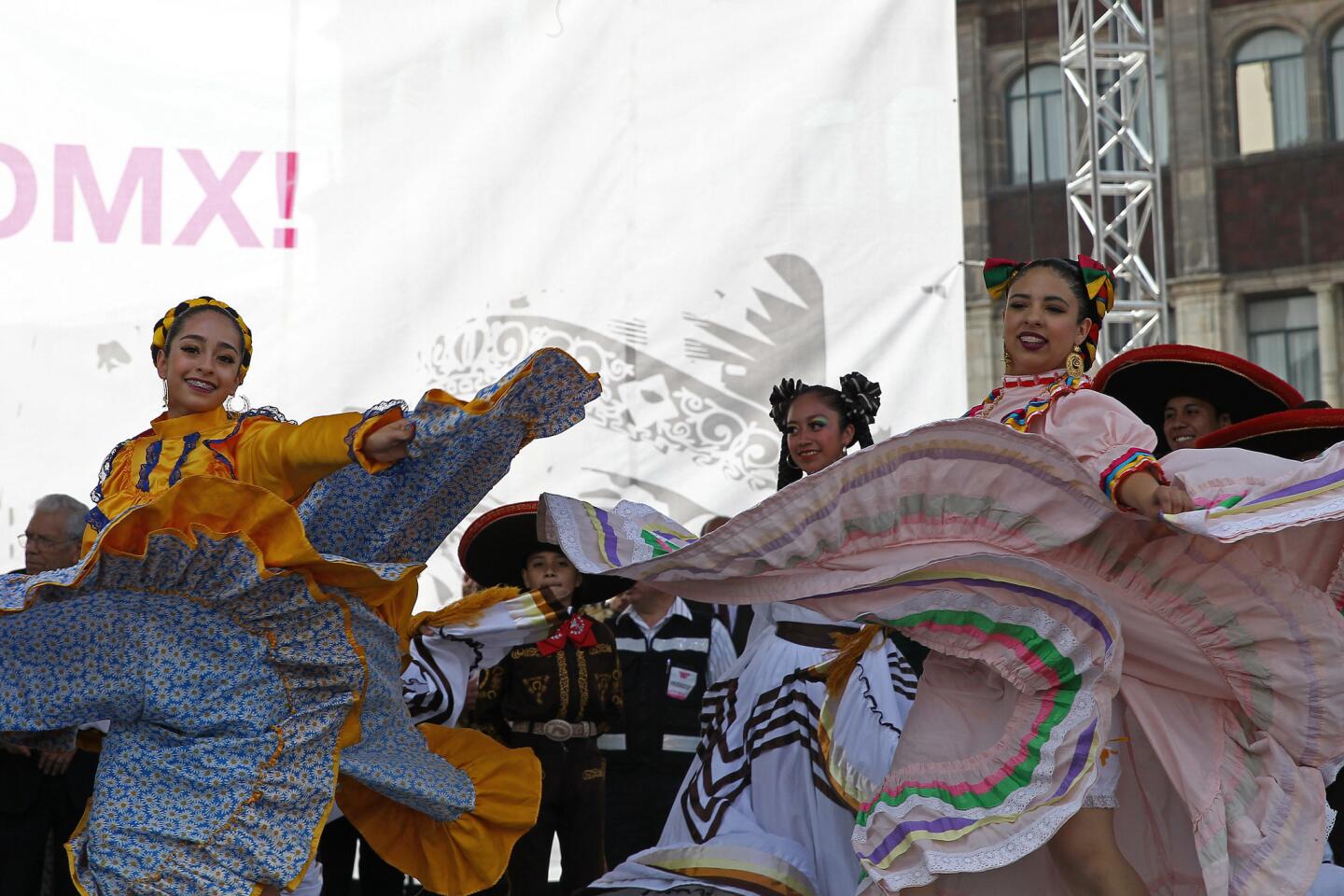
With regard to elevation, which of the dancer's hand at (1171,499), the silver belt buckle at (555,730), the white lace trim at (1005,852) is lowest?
the silver belt buckle at (555,730)

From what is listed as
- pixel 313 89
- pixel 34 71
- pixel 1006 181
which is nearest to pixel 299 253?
pixel 313 89

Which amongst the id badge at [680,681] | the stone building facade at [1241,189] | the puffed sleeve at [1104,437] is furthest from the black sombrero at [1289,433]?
the stone building facade at [1241,189]

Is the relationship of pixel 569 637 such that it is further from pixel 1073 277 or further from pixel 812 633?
pixel 1073 277

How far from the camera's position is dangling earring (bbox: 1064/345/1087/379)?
384 centimetres

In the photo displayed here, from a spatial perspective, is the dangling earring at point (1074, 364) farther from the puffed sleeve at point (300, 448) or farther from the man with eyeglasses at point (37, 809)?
the man with eyeglasses at point (37, 809)

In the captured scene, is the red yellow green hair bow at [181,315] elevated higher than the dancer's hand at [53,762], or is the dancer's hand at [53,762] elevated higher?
the red yellow green hair bow at [181,315]

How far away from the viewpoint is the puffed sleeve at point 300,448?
3605mm

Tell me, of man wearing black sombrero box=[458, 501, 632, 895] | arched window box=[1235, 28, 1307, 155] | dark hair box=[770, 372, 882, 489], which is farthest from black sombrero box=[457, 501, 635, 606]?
arched window box=[1235, 28, 1307, 155]

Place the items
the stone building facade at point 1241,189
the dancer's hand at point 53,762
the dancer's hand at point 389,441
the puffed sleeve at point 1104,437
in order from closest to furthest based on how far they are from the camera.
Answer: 1. the puffed sleeve at point 1104,437
2. the dancer's hand at point 389,441
3. the dancer's hand at point 53,762
4. the stone building facade at point 1241,189

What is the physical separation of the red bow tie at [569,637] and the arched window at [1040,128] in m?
14.7

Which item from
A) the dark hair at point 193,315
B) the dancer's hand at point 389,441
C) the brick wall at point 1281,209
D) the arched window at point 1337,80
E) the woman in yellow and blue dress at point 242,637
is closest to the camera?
the woman in yellow and blue dress at point 242,637

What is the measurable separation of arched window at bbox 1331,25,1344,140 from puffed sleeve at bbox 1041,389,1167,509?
16.5m

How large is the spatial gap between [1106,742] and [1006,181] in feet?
55.4

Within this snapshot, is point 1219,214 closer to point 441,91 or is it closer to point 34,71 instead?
point 441,91
